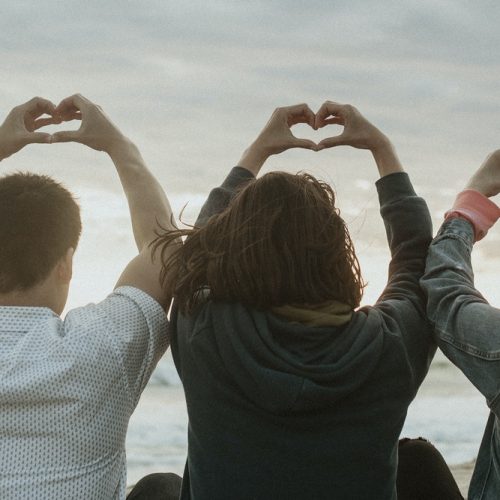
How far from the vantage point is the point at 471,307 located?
237 centimetres

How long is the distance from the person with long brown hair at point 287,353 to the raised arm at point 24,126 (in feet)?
2.97

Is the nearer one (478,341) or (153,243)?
(478,341)

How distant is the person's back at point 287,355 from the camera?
2242 mm

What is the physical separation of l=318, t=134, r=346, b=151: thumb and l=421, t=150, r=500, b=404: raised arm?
1.49 feet

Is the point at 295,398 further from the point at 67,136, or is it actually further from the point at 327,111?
the point at 67,136

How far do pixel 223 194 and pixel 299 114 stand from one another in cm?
46

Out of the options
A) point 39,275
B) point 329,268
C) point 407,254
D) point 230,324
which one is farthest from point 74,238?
point 407,254

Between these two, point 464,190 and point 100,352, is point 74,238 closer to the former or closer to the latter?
point 100,352

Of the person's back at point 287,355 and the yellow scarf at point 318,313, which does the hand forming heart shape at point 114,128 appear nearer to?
the person's back at point 287,355

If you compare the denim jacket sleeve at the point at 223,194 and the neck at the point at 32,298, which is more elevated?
the denim jacket sleeve at the point at 223,194

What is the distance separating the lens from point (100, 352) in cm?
237

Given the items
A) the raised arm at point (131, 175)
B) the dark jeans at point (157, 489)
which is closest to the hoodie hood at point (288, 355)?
the raised arm at point (131, 175)

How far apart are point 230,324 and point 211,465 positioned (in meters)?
Result: 0.43

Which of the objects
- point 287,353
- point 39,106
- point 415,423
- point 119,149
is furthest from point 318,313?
point 415,423
